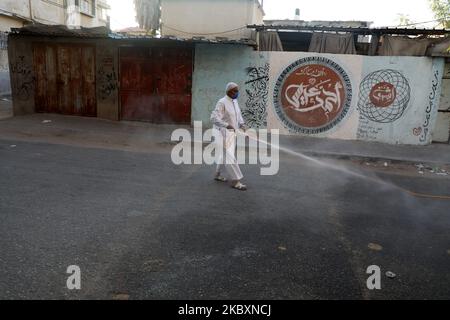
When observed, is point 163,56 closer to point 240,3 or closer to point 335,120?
point 240,3

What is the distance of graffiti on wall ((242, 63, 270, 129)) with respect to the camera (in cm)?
1213

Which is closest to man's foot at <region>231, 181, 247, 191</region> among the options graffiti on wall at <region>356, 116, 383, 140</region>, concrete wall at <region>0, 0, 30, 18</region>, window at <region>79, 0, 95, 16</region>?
graffiti on wall at <region>356, 116, 383, 140</region>

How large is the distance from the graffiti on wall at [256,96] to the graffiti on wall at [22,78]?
740 cm

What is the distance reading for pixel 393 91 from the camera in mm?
11438

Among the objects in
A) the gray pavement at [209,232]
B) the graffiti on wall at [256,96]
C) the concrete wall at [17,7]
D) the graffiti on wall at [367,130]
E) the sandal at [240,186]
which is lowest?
the gray pavement at [209,232]

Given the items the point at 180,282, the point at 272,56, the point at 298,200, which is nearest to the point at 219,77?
the point at 272,56

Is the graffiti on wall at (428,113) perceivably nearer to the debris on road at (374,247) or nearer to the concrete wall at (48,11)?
the debris on road at (374,247)

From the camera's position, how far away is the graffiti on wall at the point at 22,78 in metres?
13.2

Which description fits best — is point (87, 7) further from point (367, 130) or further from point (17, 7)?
point (367, 130)

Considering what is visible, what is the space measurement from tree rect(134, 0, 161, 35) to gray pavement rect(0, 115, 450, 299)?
1199cm

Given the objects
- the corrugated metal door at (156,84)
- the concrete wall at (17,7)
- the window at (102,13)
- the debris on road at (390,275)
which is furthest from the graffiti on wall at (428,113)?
the window at (102,13)

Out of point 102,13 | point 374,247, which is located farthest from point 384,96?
point 102,13

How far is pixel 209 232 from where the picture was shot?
4.60 metres
